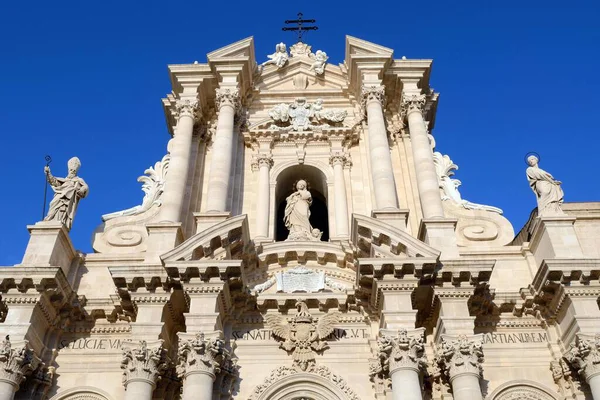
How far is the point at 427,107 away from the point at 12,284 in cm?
1281

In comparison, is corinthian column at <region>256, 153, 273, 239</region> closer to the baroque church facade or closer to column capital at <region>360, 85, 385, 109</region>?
A: the baroque church facade

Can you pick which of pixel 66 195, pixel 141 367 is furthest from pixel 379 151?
pixel 141 367

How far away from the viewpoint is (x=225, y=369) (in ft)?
42.5

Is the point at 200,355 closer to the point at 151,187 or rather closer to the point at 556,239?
the point at 151,187

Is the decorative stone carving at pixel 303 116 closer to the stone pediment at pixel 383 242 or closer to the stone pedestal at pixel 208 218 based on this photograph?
the stone pedestal at pixel 208 218

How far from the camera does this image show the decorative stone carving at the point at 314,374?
43.4 ft

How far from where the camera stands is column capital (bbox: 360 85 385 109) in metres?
18.6

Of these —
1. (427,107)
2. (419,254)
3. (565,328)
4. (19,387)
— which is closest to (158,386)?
(19,387)

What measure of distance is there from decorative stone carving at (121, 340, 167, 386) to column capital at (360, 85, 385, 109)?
952cm

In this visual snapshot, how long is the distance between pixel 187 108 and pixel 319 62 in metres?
4.91

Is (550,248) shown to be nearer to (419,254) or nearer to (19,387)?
(419,254)

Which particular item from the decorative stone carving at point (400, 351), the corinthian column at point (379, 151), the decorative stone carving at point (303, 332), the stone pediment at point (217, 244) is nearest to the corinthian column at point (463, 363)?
the decorative stone carving at point (400, 351)

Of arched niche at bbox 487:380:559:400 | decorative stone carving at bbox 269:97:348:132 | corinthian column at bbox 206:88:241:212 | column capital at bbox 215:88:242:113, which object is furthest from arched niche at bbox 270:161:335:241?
arched niche at bbox 487:380:559:400

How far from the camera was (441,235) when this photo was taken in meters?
14.6
